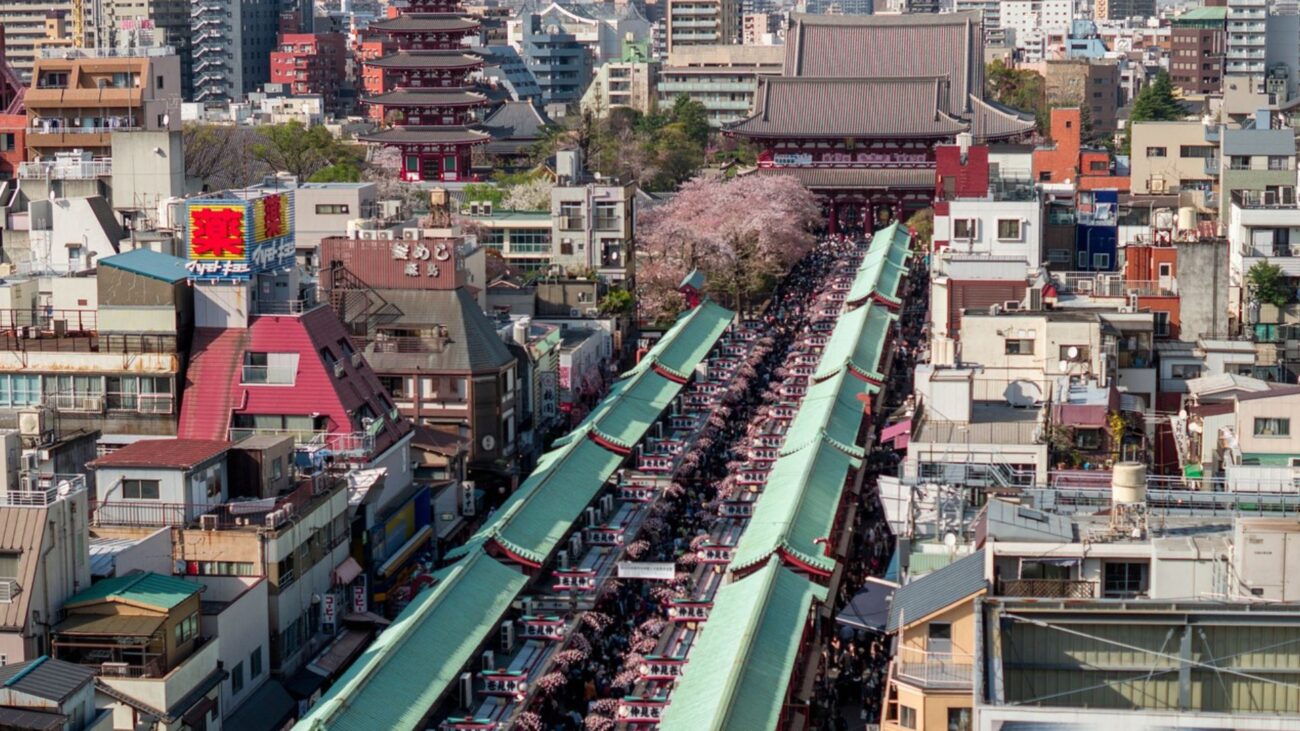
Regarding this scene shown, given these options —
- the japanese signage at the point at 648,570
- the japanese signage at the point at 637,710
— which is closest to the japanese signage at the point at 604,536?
the japanese signage at the point at 648,570

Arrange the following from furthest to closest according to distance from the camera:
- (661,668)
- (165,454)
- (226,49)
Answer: (226,49)
(165,454)
(661,668)

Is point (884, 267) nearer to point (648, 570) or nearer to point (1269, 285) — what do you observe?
point (1269, 285)

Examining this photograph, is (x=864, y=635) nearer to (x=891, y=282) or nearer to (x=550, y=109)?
(x=891, y=282)

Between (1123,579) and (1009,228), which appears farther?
(1009,228)

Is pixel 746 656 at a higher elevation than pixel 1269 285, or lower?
lower

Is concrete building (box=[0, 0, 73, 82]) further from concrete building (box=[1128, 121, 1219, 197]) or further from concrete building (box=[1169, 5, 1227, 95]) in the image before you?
concrete building (box=[1128, 121, 1219, 197])

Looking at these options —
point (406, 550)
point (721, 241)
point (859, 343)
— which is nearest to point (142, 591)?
point (406, 550)

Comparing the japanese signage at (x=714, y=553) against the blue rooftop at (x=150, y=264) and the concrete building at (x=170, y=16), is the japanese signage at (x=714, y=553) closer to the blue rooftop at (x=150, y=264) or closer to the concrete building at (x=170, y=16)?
the blue rooftop at (x=150, y=264)
